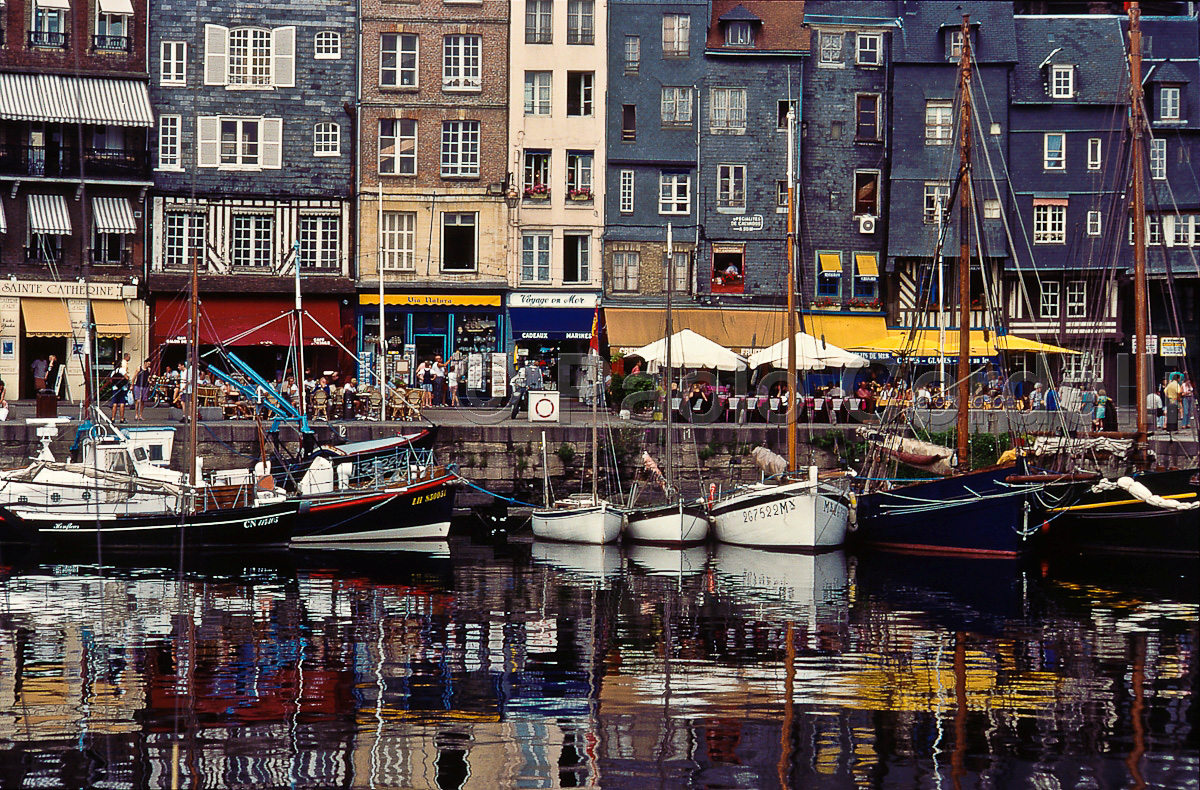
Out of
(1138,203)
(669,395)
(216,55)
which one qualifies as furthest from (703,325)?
(1138,203)

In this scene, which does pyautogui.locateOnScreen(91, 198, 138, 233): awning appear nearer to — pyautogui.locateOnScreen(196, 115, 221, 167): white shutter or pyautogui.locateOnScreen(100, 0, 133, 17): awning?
pyautogui.locateOnScreen(196, 115, 221, 167): white shutter

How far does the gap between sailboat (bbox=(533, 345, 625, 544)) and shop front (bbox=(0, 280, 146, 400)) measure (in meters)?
18.5

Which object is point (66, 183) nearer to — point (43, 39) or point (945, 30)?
point (43, 39)

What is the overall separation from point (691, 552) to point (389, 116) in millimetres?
23816

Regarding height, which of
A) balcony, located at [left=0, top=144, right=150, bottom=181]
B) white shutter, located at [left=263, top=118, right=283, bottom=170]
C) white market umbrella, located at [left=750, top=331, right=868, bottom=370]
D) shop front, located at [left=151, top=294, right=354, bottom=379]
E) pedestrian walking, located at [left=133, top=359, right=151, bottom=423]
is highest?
white shutter, located at [left=263, top=118, right=283, bottom=170]

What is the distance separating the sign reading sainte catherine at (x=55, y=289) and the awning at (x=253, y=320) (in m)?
1.68

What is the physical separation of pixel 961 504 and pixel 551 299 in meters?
22.3

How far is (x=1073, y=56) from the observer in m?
58.6

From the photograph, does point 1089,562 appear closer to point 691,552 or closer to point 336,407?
point 691,552

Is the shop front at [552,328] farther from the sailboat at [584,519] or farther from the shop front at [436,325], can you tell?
the sailboat at [584,519]

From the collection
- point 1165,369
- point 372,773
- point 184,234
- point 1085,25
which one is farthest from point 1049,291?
point 372,773

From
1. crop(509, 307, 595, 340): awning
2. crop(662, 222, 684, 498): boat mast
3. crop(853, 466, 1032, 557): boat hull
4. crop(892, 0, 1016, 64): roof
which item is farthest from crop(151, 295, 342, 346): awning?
crop(892, 0, 1016, 64): roof

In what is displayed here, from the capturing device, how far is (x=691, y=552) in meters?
37.1

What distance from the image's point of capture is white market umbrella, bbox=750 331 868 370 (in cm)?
4306
